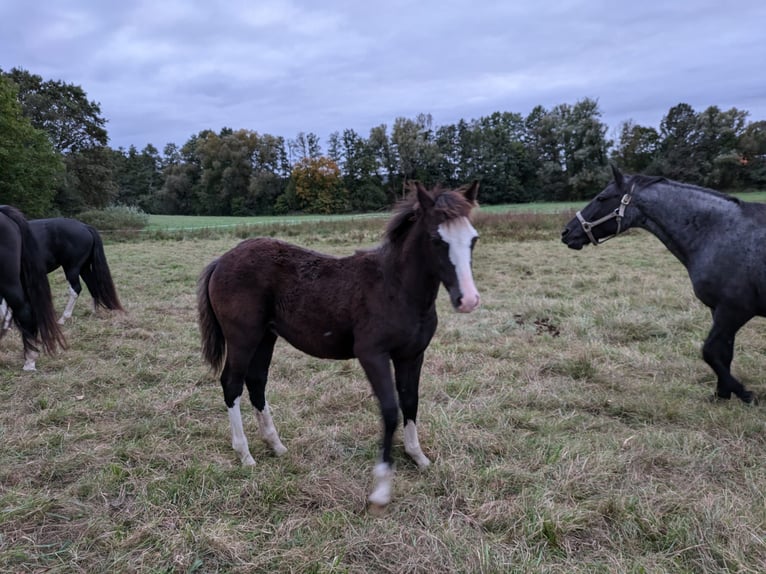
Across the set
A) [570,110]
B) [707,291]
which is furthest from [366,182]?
[707,291]

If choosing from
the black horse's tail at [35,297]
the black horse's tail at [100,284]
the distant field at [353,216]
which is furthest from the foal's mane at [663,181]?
the distant field at [353,216]

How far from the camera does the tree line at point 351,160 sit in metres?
29.3

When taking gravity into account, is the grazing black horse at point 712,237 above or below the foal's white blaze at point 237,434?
above

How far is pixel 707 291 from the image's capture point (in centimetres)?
382

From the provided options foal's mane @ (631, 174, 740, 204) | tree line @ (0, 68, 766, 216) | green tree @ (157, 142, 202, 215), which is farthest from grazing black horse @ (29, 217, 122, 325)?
green tree @ (157, 142, 202, 215)

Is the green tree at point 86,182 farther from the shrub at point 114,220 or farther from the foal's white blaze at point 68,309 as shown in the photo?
the foal's white blaze at point 68,309

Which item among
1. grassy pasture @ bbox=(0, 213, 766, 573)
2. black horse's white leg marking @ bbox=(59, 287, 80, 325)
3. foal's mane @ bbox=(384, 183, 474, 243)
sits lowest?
grassy pasture @ bbox=(0, 213, 766, 573)

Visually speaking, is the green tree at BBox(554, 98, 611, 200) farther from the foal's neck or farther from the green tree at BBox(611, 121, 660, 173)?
the foal's neck

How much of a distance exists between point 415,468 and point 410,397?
49 cm

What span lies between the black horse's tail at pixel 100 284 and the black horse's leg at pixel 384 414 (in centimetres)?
607

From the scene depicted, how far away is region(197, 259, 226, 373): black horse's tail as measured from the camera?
323cm

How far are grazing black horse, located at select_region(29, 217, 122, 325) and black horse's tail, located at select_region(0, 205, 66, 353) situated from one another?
201cm

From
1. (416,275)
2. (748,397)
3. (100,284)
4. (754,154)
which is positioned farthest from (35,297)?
(754,154)

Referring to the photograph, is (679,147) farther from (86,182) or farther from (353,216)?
(86,182)
